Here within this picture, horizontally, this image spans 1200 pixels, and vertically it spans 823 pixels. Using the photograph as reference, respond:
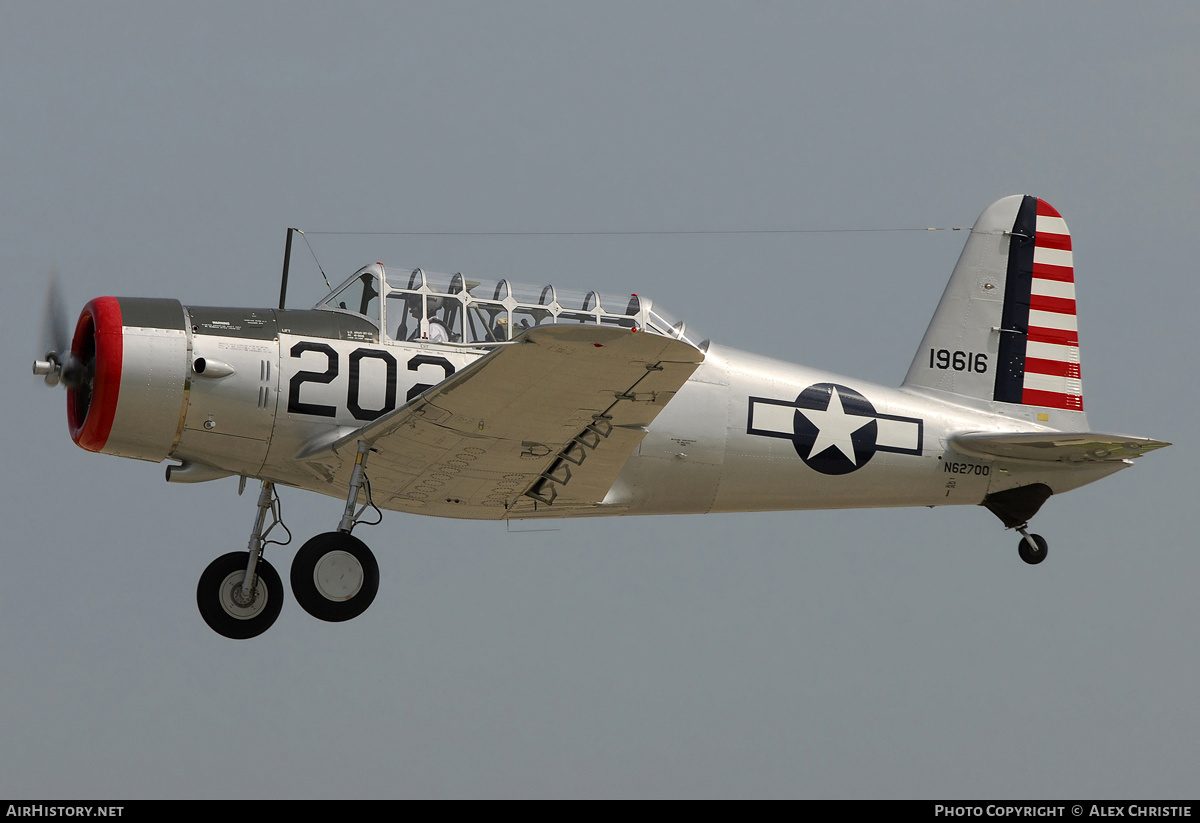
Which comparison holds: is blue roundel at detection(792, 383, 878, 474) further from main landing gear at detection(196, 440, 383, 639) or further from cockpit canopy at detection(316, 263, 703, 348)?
main landing gear at detection(196, 440, 383, 639)

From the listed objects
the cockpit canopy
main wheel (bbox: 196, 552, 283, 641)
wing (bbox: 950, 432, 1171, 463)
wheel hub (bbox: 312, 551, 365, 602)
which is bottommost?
main wheel (bbox: 196, 552, 283, 641)

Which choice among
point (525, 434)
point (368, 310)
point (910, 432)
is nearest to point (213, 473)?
point (368, 310)

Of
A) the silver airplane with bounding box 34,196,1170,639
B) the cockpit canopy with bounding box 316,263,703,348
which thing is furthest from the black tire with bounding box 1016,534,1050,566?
the cockpit canopy with bounding box 316,263,703,348

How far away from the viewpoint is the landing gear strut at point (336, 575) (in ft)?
30.9

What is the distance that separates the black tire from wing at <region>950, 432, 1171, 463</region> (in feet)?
2.19

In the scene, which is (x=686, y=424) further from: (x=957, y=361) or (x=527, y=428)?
(x=957, y=361)

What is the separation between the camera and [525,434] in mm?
9375

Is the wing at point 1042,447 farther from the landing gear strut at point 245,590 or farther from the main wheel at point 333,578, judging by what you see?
the landing gear strut at point 245,590

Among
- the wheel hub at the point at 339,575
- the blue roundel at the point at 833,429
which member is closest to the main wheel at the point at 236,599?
the wheel hub at the point at 339,575

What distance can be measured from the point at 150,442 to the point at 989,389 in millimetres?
6553

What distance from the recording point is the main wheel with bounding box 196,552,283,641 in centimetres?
1029

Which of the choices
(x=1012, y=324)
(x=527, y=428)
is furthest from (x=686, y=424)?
→ (x=1012, y=324)

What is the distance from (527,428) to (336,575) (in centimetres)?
152

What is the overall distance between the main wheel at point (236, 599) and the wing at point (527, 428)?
0.97 m
